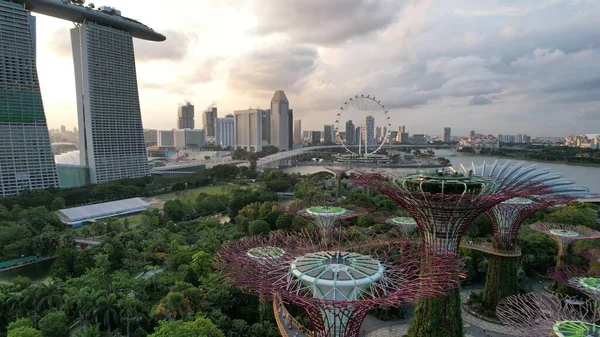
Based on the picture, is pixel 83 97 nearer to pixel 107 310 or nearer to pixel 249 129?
pixel 107 310

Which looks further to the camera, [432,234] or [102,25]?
[102,25]

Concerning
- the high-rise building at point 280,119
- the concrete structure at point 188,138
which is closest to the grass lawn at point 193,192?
the high-rise building at point 280,119

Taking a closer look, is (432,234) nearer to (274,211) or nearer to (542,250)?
(542,250)

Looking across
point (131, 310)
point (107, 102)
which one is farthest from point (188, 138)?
point (131, 310)

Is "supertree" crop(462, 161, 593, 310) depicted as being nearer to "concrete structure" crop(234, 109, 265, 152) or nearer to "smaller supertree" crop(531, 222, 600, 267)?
"smaller supertree" crop(531, 222, 600, 267)

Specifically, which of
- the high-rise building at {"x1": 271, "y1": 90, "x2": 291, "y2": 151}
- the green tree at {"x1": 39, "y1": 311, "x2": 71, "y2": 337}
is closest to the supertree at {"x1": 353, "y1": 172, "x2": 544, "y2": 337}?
the green tree at {"x1": 39, "y1": 311, "x2": 71, "y2": 337}

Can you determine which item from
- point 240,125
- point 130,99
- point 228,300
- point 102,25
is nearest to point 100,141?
point 130,99

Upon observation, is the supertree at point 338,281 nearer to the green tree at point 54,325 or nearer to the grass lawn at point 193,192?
the green tree at point 54,325
